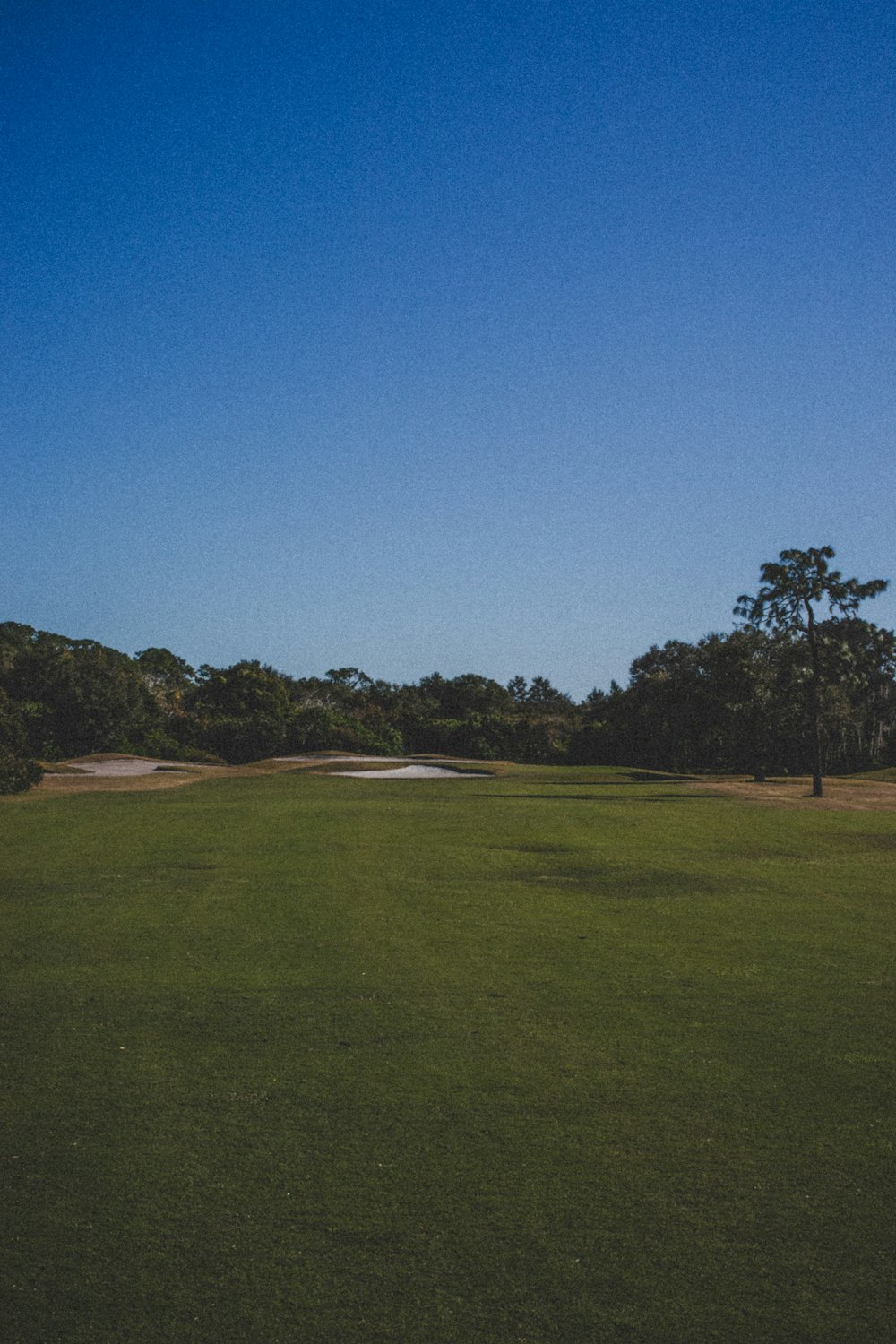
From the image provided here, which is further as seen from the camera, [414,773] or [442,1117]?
[414,773]

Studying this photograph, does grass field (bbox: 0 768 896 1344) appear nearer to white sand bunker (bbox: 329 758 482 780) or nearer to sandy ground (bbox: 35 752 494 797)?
sandy ground (bbox: 35 752 494 797)

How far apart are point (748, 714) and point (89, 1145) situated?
144 feet

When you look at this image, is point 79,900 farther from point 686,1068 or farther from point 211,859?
point 686,1068

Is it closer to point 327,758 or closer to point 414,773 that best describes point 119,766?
point 327,758

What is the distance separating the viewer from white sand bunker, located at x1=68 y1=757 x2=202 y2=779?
45.0 m

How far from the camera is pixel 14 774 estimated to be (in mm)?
31703

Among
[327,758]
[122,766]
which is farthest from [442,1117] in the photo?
[327,758]

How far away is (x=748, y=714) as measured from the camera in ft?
153

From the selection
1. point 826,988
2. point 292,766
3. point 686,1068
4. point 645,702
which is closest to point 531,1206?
point 686,1068

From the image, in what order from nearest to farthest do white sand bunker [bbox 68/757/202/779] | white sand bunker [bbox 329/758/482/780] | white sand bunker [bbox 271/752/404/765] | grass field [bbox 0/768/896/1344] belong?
1. grass field [bbox 0/768/896/1344]
2. white sand bunker [bbox 329/758/482/780]
3. white sand bunker [bbox 68/757/202/779]
4. white sand bunker [bbox 271/752/404/765]

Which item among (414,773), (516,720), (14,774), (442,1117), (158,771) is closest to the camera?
(442,1117)

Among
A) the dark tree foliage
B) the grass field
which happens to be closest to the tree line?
the dark tree foliage

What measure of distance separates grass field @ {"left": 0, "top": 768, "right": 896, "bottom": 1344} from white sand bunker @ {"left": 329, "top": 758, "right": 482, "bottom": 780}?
96.7ft

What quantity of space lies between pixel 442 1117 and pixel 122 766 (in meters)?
44.3
